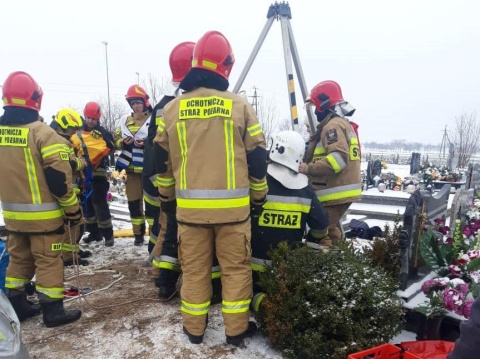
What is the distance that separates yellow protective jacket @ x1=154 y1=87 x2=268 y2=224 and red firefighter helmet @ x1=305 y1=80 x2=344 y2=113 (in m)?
2.03

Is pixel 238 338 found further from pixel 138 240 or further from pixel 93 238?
pixel 93 238

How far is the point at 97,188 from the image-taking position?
6086mm

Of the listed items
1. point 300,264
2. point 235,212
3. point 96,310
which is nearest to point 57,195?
point 96,310

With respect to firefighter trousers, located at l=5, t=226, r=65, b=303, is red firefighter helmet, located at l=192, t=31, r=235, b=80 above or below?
above

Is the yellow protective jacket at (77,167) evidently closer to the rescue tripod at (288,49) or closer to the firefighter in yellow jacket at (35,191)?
the firefighter in yellow jacket at (35,191)

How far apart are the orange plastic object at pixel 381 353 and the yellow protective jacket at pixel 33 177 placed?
286 centimetres

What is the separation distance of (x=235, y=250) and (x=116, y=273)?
98.4 inches

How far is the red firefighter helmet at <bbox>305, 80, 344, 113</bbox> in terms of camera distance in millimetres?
4918

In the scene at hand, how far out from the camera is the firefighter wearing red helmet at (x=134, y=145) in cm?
563

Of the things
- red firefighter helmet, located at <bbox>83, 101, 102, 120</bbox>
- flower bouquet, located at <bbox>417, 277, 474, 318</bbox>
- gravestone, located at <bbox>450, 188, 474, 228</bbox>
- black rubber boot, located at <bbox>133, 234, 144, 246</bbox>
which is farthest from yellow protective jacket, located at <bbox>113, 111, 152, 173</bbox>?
gravestone, located at <bbox>450, 188, 474, 228</bbox>

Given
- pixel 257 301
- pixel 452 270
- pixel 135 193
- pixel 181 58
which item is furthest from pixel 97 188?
pixel 452 270

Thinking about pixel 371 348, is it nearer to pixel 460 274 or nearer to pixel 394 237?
pixel 460 274

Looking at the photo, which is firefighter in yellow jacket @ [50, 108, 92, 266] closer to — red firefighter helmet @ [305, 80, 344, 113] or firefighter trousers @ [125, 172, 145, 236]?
firefighter trousers @ [125, 172, 145, 236]

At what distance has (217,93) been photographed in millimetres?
3176
